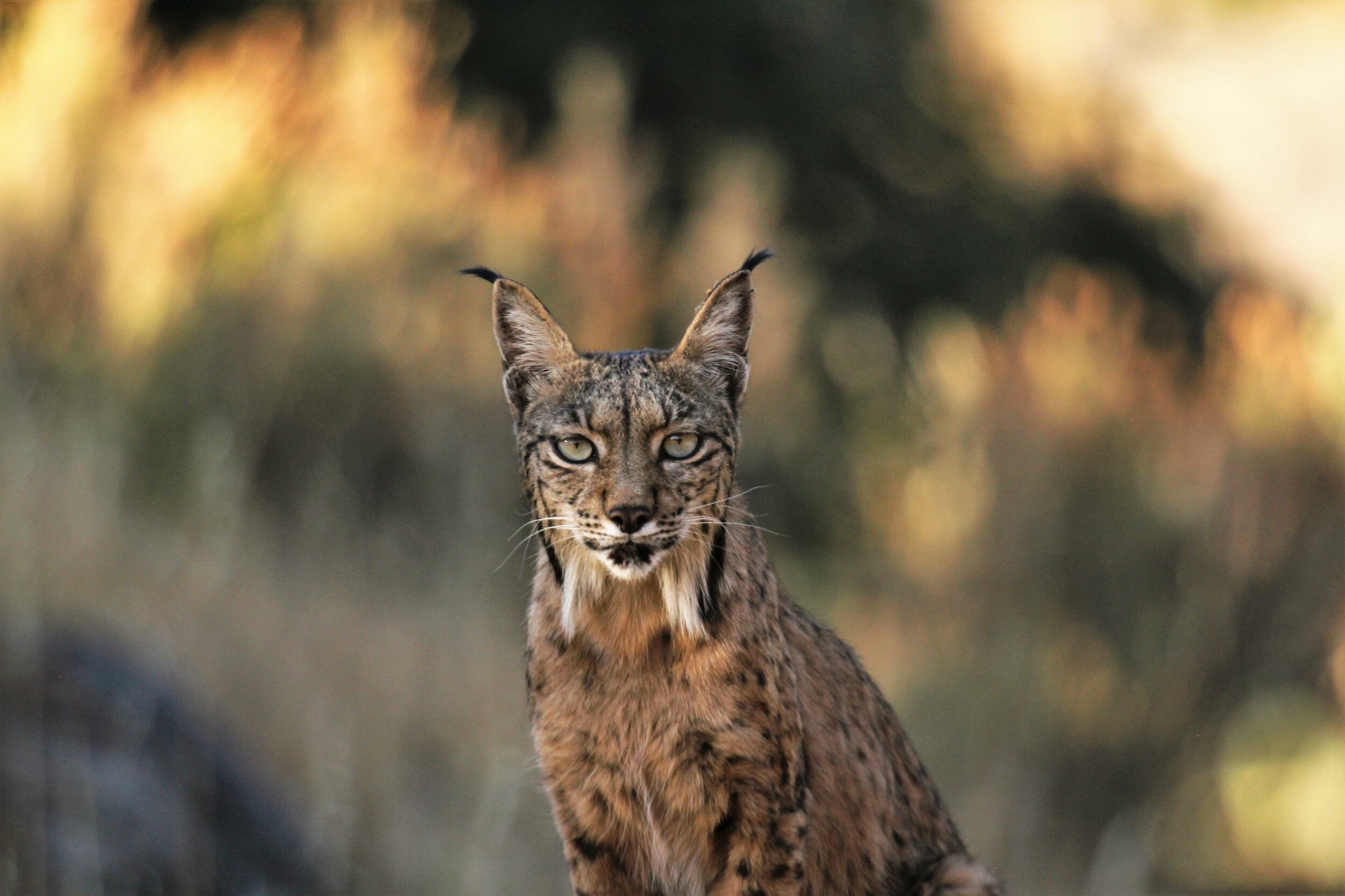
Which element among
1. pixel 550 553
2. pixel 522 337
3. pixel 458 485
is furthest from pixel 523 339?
pixel 458 485

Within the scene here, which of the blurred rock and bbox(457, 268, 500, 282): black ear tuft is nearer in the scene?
bbox(457, 268, 500, 282): black ear tuft

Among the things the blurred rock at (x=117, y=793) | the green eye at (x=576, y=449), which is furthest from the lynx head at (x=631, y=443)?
the blurred rock at (x=117, y=793)

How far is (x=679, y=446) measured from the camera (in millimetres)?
4535

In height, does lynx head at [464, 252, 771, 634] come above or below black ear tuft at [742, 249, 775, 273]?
below

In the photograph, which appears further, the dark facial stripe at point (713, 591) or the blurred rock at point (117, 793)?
the blurred rock at point (117, 793)

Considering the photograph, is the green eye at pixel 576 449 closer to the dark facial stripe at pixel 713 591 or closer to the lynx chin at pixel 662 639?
the lynx chin at pixel 662 639

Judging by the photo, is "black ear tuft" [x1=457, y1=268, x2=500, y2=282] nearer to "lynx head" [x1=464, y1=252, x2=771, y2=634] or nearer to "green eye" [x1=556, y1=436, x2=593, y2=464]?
"lynx head" [x1=464, y1=252, x2=771, y2=634]

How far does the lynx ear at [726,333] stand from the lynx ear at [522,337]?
1.14 feet

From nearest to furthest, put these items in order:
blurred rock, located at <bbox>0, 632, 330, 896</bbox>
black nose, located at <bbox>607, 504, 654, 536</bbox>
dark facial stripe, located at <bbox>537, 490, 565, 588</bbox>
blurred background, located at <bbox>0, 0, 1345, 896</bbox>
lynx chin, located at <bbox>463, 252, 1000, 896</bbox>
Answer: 1. black nose, located at <bbox>607, 504, 654, 536</bbox>
2. lynx chin, located at <bbox>463, 252, 1000, 896</bbox>
3. dark facial stripe, located at <bbox>537, 490, 565, 588</bbox>
4. blurred rock, located at <bbox>0, 632, 330, 896</bbox>
5. blurred background, located at <bbox>0, 0, 1345, 896</bbox>

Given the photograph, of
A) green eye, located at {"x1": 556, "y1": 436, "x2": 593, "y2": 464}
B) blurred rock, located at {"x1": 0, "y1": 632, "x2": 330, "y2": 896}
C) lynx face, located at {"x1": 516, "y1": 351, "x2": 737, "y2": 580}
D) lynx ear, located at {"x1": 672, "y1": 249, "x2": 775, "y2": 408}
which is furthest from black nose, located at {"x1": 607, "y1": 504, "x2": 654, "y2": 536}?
blurred rock, located at {"x1": 0, "y1": 632, "x2": 330, "y2": 896}

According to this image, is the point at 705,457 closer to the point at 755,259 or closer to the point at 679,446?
the point at 679,446

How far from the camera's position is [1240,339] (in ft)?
42.0

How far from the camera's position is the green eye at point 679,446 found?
4535mm

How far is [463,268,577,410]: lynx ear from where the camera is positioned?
15.3 ft
